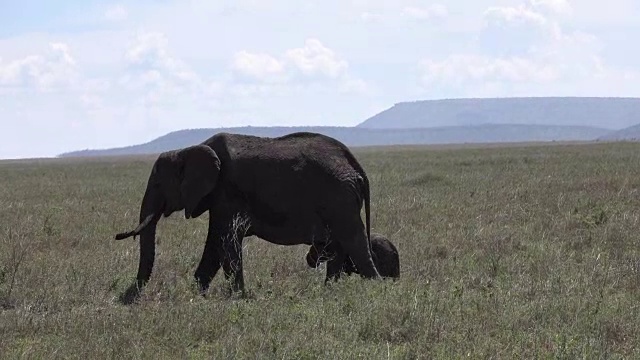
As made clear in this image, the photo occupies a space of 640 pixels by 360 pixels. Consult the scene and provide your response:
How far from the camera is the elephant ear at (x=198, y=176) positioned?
10641mm

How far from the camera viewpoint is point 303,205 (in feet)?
35.9

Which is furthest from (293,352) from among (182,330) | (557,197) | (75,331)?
(557,197)

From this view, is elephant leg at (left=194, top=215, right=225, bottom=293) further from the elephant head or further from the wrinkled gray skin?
the elephant head

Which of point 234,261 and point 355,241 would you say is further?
point 355,241

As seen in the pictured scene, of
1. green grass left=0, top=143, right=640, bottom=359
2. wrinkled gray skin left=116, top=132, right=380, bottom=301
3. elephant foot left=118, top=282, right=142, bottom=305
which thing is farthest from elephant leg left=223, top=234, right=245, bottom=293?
elephant foot left=118, top=282, right=142, bottom=305

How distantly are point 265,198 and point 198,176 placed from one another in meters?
0.85

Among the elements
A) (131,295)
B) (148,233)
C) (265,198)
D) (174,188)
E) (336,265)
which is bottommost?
(131,295)

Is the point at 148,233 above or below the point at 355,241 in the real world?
above

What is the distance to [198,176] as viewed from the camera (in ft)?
34.9

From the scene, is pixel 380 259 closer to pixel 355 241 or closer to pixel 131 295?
pixel 355 241

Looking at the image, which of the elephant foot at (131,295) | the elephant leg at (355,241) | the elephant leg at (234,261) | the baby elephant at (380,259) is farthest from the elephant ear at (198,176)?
the baby elephant at (380,259)

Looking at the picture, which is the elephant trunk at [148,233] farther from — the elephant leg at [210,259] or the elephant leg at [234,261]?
the elephant leg at [234,261]

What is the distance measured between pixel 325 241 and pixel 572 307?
3.23m

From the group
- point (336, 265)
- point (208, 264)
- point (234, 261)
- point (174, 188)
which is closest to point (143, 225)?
point (174, 188)
